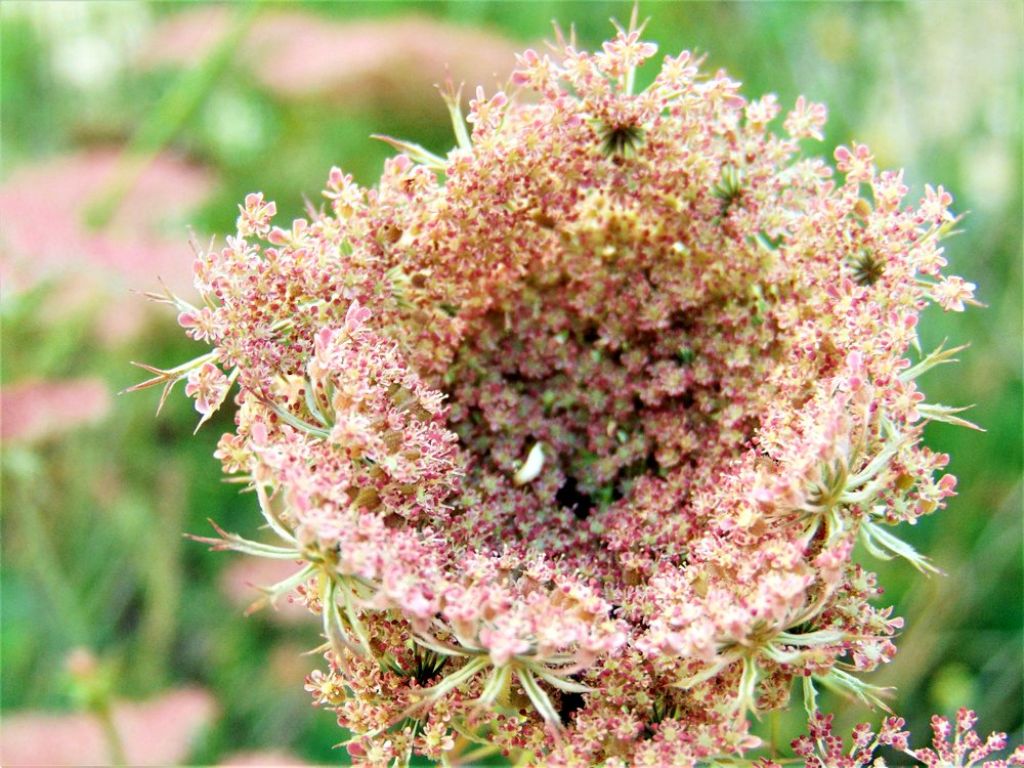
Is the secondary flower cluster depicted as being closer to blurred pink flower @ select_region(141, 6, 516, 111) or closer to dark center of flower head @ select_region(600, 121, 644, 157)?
dark center of flower head @ select_region(600, 121, 644, 157)

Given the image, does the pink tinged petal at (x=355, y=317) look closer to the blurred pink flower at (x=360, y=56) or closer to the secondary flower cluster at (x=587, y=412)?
the secondary flower cluster at (x=587, y=412)

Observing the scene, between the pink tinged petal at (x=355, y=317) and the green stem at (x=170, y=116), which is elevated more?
the green stem at (x=170, y=116)

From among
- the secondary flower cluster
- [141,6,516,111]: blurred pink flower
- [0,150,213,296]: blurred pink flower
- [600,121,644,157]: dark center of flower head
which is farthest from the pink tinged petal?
[141,6,516,111]: blurred pink flower

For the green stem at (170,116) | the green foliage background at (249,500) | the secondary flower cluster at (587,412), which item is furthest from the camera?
the green foliage background at (249,500)

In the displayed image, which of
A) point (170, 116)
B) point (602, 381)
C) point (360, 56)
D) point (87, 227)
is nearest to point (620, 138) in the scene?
point (602, 381)

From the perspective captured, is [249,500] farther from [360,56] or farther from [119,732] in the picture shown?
[360,56]

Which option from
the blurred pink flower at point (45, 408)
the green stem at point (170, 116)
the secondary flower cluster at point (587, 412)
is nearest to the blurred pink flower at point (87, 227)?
the green stem at point (170, 116)

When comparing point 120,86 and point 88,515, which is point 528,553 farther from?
point 120,86

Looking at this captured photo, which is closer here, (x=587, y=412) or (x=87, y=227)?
(x=587, y=412)
